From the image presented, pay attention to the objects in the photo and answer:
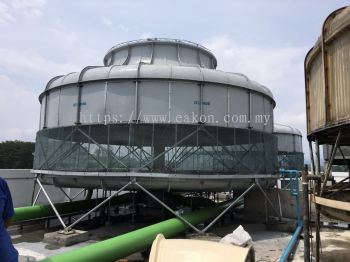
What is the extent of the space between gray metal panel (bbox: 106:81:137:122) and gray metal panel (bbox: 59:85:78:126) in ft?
Result: 6.50

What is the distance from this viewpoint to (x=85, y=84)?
16.5 meters

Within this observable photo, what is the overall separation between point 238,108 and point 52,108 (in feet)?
32.2

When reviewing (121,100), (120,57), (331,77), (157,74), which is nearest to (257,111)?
(157,74)

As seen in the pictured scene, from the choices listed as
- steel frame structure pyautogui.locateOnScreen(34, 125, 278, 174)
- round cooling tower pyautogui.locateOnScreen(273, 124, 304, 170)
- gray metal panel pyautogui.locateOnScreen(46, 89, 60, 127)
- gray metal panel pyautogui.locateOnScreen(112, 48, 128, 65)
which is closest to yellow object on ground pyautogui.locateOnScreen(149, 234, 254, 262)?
steel frame structure pyautogui.locateOnScreen(34, 125, 278, 174)

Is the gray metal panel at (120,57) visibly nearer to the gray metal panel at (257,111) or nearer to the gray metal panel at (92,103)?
the gray metal panel at (92,103)

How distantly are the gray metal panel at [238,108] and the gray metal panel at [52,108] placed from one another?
354 inches

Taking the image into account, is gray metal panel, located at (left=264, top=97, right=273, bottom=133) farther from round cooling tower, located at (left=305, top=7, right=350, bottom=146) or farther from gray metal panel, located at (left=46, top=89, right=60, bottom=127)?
gray metal panel, located at (left=46, top=89, right=60, bottom=127)

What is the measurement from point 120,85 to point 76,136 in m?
3.43

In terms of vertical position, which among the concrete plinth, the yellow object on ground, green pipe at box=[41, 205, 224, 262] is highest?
the yellow object on ground

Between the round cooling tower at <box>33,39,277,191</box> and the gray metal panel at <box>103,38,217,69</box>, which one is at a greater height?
the gray metal panel at <box>103,38,217,69</box>

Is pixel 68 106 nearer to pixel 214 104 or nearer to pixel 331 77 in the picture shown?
pixel 214 104

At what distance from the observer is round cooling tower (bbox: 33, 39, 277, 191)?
15203 mm

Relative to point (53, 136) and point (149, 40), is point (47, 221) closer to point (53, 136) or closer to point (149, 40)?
point (53, 136)

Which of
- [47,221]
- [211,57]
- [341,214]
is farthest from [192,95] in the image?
[47,221]
